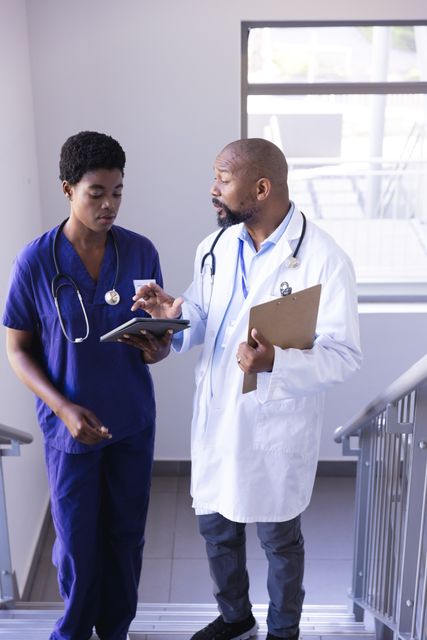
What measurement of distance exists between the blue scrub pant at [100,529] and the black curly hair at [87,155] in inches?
28.2

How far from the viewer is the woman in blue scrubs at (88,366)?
204 centimetres

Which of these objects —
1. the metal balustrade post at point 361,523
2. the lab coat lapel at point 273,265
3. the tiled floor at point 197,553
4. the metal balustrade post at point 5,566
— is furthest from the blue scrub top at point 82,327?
the tiled floor at point 197,553

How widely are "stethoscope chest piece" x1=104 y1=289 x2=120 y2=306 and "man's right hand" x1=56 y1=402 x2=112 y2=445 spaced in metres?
0.28

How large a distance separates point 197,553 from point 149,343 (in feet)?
7.14

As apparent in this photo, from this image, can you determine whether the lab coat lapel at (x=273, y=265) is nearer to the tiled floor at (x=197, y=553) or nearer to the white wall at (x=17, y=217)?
the white wall at (x=17, y=217)

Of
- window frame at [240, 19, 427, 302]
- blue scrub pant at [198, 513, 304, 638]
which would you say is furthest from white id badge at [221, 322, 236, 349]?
window frame at [240, 19, 427, 302]

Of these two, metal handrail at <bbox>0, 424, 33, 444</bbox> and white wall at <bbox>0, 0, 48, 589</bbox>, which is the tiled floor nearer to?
white wall at <bbox>0, 0, 48, 589</bbox>

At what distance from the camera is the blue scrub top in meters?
2.06

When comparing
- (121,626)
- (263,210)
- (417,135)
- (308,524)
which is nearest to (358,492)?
(121,626)

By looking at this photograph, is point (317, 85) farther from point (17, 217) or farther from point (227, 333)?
point (227, 333)

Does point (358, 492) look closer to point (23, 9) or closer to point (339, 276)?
point (339, 276)

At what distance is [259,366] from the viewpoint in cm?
202

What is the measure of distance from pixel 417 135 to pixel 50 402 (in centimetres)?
310

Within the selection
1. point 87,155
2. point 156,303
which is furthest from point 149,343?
point 87,155
